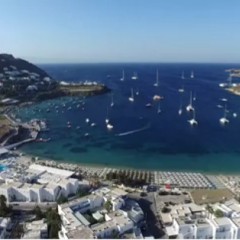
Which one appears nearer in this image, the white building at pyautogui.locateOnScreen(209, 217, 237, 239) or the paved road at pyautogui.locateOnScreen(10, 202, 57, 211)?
the white building at pyautogui.locateOnScreen(209, 217, 237, 239)

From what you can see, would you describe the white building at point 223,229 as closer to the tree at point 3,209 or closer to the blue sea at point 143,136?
the tree at point 3,209

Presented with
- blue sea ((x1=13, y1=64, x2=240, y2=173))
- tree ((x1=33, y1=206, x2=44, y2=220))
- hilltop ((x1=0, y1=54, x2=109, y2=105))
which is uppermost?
hilltop ((x1=0, y1=54, x2=109, y2=105))

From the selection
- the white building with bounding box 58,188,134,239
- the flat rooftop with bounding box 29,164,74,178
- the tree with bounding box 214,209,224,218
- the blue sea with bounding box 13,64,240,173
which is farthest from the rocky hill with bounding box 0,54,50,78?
the tree with bounding box 214,209,224,218

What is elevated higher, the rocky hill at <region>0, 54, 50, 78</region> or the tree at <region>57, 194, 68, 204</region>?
the rocky hill at <region>0, 54, 50, 78</region>

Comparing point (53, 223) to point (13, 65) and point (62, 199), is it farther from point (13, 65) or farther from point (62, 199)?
point (13, 65)

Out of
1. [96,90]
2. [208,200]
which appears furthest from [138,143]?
[96,90]

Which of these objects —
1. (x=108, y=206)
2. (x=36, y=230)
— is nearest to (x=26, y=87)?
(x=108, y=206)

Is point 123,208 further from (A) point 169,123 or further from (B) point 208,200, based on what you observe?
(A) point 169,123

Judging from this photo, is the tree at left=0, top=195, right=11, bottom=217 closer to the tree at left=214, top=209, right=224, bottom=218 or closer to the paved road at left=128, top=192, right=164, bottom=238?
the paved road at left=128, top=192, right=164, bottom=238
